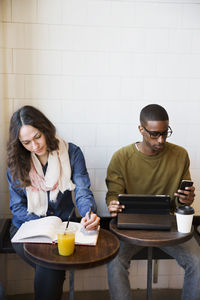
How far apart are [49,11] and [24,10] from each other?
0.17m

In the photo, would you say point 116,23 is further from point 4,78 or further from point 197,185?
point 197,185

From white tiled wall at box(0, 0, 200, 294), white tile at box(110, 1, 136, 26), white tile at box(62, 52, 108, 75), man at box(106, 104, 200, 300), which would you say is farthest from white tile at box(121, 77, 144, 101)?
white tile at box(110, 1, 136, 26)

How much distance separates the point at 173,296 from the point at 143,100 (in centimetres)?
152

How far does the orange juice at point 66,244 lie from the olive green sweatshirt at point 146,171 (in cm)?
79

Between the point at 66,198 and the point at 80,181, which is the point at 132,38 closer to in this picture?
the point at 80,181

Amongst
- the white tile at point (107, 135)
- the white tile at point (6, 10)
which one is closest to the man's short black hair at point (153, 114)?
the white tile at point (107, 135)

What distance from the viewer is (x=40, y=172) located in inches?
88.4

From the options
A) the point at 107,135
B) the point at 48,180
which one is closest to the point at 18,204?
the point at 48,180

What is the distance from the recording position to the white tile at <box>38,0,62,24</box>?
2.44 m

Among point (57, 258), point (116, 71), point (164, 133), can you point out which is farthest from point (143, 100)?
point (57, 258)

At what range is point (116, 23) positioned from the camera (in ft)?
8.24

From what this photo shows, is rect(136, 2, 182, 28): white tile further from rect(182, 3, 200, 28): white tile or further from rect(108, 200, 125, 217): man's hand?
rect(108, 200, 125, 217): man's hand

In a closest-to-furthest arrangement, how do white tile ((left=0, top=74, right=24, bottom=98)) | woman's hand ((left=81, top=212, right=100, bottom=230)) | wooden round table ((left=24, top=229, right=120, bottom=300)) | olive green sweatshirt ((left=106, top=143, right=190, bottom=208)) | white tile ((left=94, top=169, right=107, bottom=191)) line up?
wooden round table ((left=24, top=229, right=120, bottom=300)), woman's hand ((left=81, top=212, right=100, bottom=230)), olive green sweatshirt ((left=106, top=143, right=190, bottom=208)), white tile ((left=0, top=74, right=24, bottom=98)), white tile ((left=94, top=169, right=107, bottom=191))

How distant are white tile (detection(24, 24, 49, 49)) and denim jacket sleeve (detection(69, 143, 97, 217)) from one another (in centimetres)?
73
